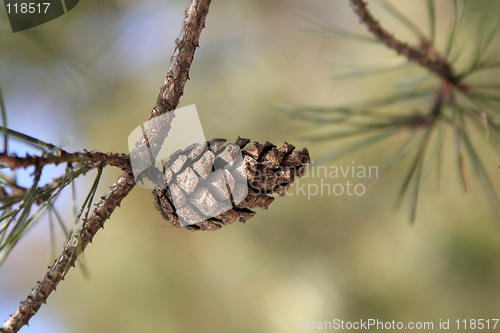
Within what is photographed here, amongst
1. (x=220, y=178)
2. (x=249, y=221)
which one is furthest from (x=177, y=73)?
(x=249, y=221)

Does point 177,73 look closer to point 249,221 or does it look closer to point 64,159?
point 64,159

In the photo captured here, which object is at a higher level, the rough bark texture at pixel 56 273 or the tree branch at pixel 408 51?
the tree branch at pixel 408 51

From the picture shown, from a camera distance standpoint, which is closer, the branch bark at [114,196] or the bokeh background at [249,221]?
the branch bark at [114,196]

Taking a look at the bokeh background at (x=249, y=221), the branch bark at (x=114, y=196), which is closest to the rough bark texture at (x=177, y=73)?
the branch bark at (x=114, y=196)

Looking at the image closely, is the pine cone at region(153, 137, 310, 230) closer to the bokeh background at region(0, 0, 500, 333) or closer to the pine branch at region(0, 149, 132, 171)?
the pine branch at region(0, 149, 132, 171)

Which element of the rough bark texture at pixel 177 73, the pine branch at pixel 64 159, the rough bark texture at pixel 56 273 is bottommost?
the rough bark texture at pixel 56 273

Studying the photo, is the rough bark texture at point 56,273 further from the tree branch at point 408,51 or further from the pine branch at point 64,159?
the tree branch at point 408,51
